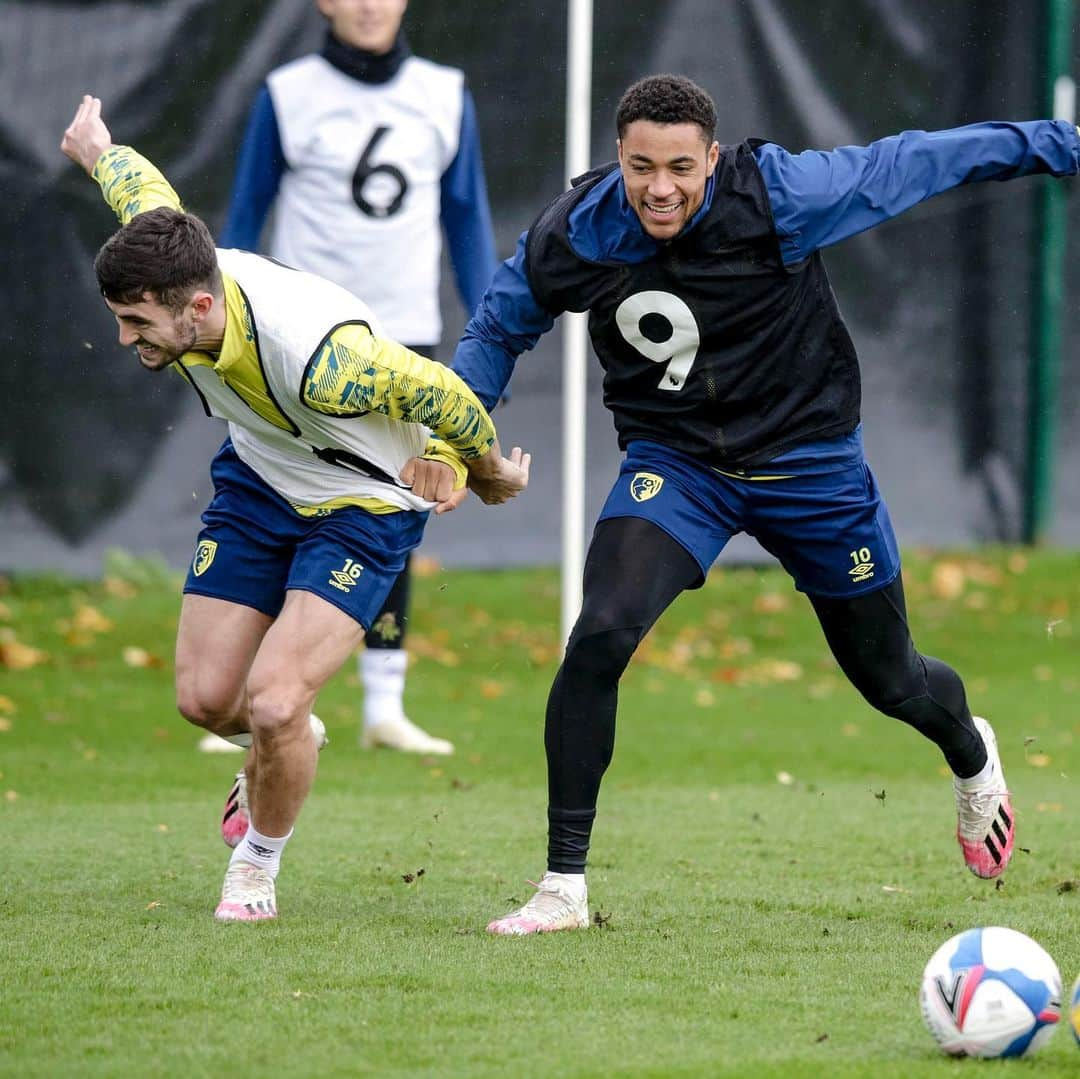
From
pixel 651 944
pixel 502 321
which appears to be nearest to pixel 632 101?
pixel 502 321

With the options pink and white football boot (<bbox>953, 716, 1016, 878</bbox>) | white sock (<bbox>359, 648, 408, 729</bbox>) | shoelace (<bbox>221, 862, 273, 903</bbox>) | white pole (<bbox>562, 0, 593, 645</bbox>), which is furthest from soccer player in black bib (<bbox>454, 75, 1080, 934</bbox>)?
white pole (<bbox>562, 0, 593, 645</bbox>)

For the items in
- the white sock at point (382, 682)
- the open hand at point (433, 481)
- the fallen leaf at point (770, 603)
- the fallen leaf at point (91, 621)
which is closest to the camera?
the open hand at point (433, 481)

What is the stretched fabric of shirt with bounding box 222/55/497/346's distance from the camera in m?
8.22

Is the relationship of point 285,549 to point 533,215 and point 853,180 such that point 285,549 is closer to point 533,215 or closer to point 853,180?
point 853,180

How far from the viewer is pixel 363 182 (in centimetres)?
824

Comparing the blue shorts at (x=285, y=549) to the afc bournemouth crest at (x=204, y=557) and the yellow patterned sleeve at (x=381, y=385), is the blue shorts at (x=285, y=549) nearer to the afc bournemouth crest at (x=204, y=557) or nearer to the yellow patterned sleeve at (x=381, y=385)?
the afc bournemouth crest at (x=204, y=557)

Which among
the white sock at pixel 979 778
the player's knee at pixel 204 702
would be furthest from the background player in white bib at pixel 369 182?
the white sock at pixel 979 778

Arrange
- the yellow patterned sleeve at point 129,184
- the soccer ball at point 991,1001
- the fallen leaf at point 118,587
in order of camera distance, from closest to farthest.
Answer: the soccer ball at point 991,1001 → the yellow patterned sleeve at point 129,184 → the fallen leaf at point 118,587

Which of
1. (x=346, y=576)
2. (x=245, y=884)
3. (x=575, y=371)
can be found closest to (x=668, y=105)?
(x=346, y=576)

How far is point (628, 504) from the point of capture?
5.21m

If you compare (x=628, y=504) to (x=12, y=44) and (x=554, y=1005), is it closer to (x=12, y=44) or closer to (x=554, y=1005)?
(x=554, y=1005)

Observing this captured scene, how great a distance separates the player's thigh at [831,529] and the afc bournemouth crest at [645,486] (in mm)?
287

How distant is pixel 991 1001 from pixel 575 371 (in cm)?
600

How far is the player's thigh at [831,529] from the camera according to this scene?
529cm
